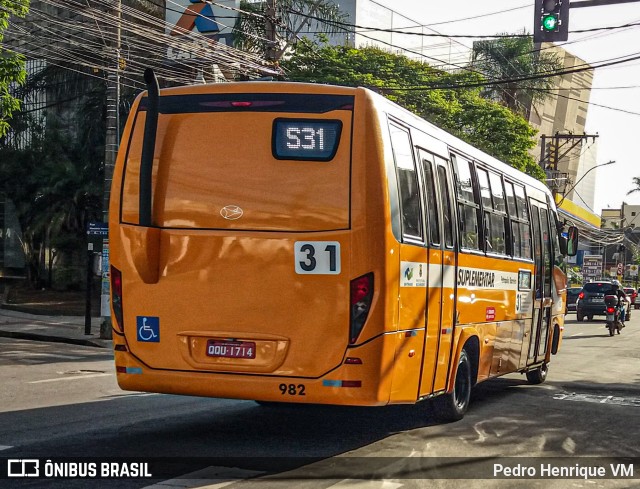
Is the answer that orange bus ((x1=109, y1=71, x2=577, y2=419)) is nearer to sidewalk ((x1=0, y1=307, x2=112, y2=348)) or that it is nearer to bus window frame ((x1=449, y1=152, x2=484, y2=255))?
bus window frame ((x1=449, y1=152, x2=484, y2=255))

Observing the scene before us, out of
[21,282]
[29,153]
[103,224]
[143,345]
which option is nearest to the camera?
[143,345]

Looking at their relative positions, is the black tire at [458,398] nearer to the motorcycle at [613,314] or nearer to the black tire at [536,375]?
the black tire at [536,375]

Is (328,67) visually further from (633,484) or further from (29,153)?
(633,484)

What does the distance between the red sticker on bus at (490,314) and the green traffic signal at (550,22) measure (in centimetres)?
712

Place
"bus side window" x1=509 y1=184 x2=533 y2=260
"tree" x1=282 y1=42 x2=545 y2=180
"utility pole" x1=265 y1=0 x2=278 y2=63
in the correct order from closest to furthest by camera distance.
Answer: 1. "bus side window" x1=509 y1=184 x2=533 y2=260
2. "utility pole" x1=265 y1=0 x2=278 y2=63
3. "tree" x1=282 y1=42 x2=545 y2=180

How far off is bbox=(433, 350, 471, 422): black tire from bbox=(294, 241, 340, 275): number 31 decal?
10.6ft

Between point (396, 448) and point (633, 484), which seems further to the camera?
point (396, 448)

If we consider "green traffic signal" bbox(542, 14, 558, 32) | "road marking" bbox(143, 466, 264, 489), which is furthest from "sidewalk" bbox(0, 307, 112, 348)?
"road marking" bbox(143, 466, 264, 489)

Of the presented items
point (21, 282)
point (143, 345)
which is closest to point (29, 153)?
point (21, 282)

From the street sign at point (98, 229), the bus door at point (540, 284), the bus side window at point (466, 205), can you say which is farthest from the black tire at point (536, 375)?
the street sign at point (98, 229)

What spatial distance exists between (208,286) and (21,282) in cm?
3705

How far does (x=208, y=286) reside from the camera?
861cm

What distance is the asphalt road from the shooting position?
797cm

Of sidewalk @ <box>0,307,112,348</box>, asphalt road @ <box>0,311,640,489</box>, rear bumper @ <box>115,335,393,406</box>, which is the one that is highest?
rear bumper @ <box>115,335,393,406</box>
